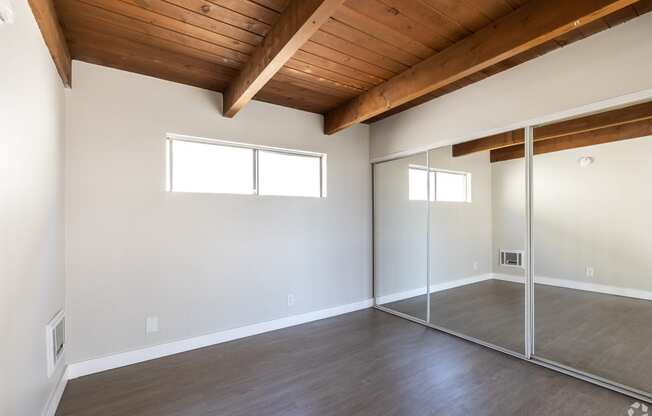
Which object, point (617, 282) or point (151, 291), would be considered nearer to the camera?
point (617, 282)

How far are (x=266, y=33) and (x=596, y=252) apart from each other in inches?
124

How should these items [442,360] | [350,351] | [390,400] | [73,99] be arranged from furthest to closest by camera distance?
[350,351]
[442,360]
[73,99]
[390,400]

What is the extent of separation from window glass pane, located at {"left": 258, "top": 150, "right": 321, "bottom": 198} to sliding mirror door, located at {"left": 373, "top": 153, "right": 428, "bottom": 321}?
96cm

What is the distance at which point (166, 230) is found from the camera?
2859mm

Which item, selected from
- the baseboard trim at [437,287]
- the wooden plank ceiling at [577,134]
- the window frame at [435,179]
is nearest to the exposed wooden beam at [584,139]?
the wooden plank ceiling at [577,134]

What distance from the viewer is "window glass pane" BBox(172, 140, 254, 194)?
3025 millimetres

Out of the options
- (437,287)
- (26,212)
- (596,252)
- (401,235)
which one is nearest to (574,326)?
(596,252)

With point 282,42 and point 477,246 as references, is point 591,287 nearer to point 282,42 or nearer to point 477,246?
point 477,246

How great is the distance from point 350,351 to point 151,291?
6.40 ft

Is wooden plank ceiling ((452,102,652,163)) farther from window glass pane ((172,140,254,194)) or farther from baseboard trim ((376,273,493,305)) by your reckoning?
window glass pane ((172,140,254,194))

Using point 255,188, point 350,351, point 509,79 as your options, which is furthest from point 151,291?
point 509,79

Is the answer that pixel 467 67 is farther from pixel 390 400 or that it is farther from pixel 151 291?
pixel 151 291

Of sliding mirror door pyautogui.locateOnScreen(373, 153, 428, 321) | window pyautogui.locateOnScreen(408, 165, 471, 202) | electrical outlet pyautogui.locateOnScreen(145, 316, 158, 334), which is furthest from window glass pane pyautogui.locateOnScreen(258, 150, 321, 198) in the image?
electrical outlet pyautogui.locateOnScreen(145, 316, 158, 334)

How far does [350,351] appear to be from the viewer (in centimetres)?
289
